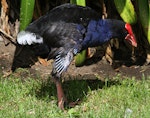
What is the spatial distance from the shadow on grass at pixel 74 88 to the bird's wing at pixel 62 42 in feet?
1.70

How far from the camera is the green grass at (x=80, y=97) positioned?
4609 millimetres

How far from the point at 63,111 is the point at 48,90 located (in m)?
0.52

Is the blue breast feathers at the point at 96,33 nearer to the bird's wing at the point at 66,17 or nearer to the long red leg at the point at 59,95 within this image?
the bird's wing at the point at 66,17

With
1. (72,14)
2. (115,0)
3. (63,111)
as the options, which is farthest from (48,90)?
(115,0)

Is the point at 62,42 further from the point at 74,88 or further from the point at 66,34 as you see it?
the point at 74,88

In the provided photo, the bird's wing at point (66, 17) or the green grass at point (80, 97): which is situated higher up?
the bird's wing at point (66, 17)

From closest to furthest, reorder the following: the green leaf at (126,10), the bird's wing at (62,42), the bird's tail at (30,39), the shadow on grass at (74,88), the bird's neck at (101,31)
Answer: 1. the bird's wing at (62,42)
2. the bird's tail at (30,39)
3. the bird's neck at (101,31)
4. the shadow on grass at (74,88)
5. the green leaf at (126,10)

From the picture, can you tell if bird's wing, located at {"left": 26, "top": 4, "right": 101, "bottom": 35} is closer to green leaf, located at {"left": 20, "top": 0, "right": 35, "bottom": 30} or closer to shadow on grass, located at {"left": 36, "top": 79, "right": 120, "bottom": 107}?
green leaf, located at {"left": 20, "top": 0, "right": 35, "bottom": 30}

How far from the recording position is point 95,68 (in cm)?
593

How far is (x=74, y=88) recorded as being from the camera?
5.27 meters

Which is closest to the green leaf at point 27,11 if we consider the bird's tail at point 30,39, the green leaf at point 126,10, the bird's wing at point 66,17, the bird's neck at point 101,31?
the bird's wing at point 66,17

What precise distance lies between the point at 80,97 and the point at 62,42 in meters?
0.73

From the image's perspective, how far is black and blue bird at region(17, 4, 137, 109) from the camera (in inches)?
181

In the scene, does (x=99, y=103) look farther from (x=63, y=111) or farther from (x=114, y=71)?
(x=114, y=71)
